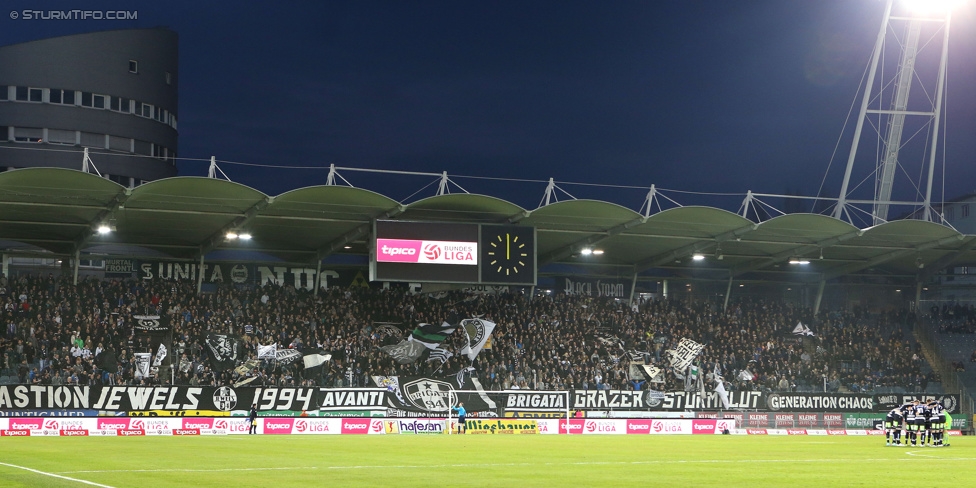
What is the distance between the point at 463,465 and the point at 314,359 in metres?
26.0

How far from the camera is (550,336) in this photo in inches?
2060

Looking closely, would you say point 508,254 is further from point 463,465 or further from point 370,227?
point 463,465

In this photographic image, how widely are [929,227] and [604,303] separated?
16989 mm

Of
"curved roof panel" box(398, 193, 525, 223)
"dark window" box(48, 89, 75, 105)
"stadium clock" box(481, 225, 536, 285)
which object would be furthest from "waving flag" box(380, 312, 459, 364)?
"dark window" box(48, 89, 75, 105)

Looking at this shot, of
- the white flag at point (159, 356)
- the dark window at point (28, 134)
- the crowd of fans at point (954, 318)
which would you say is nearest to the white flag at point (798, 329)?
the crowd of fans at point (954, 318)

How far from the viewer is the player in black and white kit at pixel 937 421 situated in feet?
102

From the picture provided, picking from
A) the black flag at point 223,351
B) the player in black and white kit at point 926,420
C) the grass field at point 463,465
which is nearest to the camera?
the grass field at point 463,465

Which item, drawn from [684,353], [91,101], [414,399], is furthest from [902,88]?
[91,101]

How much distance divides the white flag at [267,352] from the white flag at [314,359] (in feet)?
4.43

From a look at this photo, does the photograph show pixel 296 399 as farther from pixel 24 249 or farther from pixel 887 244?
pixel 887 244

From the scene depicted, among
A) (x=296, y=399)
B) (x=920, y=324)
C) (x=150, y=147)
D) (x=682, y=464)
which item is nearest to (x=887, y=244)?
(x=920, y=324)

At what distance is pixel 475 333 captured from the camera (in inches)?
1980

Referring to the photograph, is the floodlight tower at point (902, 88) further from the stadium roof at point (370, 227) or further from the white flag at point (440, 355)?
the white flag at point (440, 355)

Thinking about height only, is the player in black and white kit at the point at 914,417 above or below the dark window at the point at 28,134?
below
